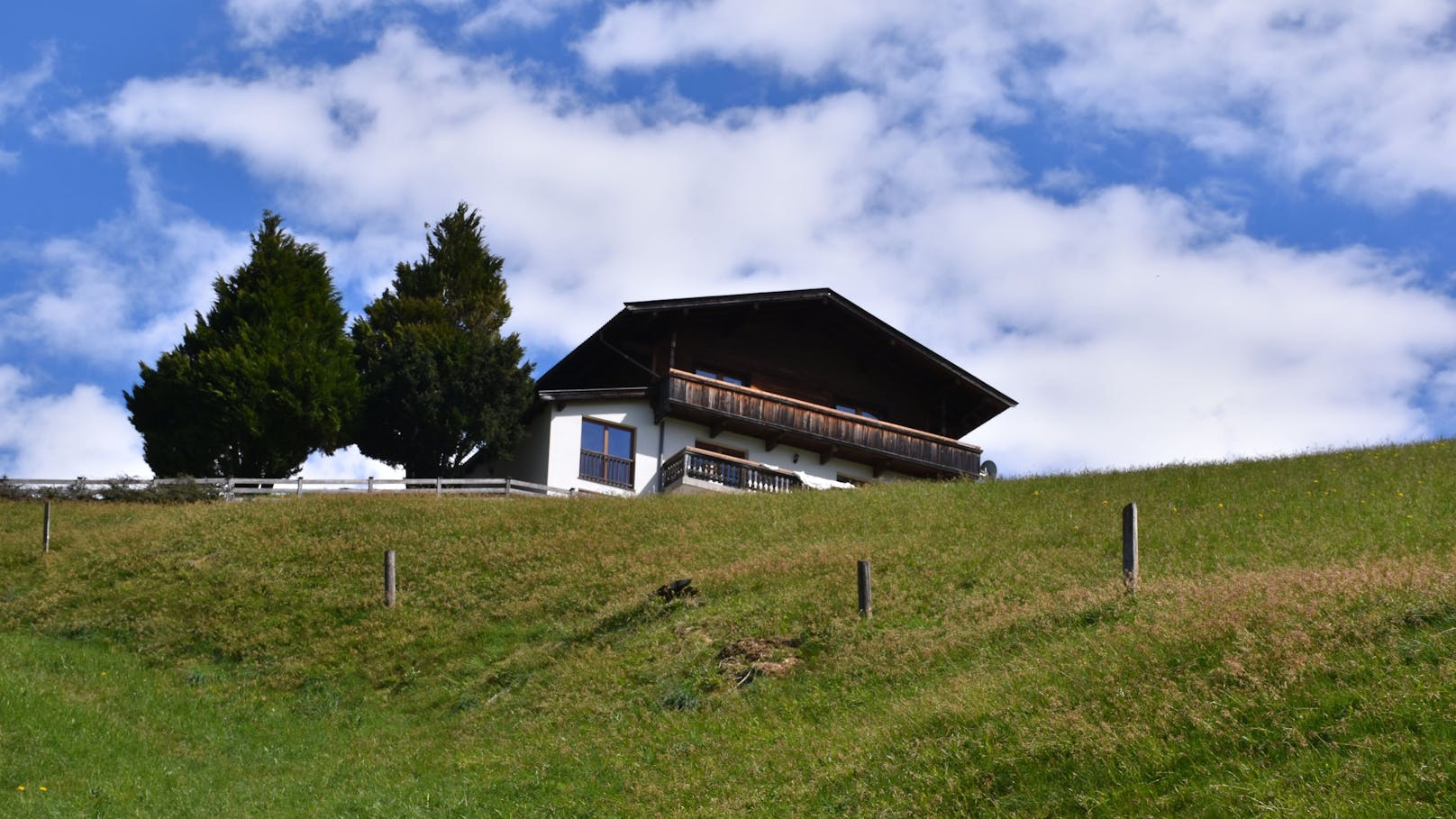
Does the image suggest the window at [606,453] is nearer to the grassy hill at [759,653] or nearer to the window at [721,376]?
the window at [721,376]

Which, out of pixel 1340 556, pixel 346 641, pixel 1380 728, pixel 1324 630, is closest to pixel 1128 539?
pixel 1340 556

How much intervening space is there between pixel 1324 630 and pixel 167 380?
127ft

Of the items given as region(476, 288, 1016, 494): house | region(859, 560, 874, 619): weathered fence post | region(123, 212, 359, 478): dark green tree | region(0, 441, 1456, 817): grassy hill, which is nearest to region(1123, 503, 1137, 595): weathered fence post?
region(0, 441, 1456, 817): grassy hill

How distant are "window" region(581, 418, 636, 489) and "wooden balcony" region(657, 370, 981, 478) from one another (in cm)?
168

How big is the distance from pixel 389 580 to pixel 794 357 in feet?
71.1

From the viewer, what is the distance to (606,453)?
146 ft

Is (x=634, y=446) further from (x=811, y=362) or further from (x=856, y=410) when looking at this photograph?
(x=856, y=410)

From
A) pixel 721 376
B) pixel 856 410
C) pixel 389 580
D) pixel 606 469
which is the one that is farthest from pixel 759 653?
pixel 856 410

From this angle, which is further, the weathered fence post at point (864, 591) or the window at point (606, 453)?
the window at point (606, 453)

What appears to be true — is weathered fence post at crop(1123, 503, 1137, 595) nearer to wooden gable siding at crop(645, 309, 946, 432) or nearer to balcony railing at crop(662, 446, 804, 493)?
balcony railing at crop(662, 446, 804, 493)

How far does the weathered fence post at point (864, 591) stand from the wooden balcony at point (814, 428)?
67.1ft

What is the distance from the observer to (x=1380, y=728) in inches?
529

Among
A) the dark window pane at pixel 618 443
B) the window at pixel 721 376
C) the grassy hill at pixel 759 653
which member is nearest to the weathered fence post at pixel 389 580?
the grassy hill at pixel 759 653

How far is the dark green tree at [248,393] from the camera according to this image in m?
44.6
